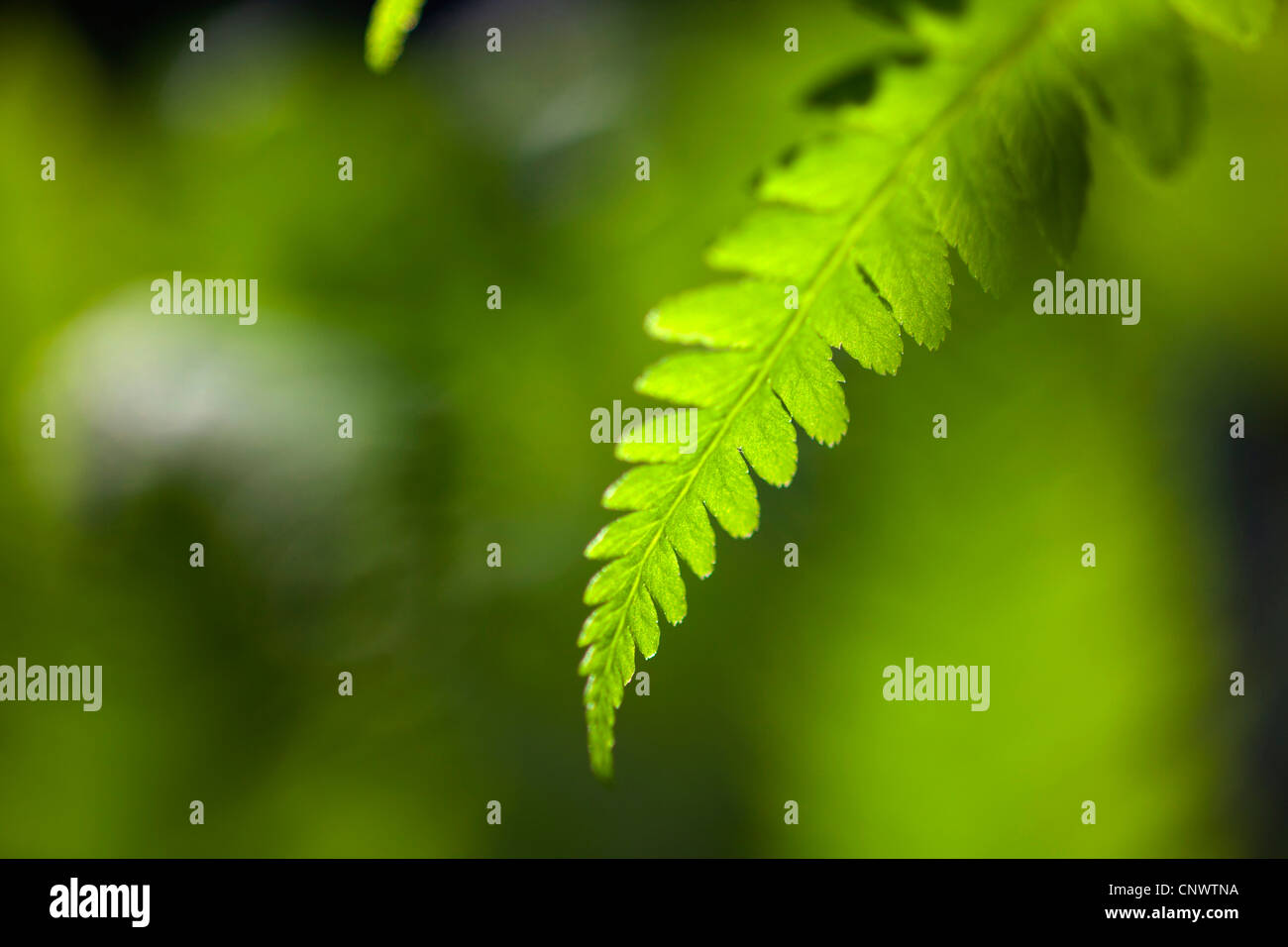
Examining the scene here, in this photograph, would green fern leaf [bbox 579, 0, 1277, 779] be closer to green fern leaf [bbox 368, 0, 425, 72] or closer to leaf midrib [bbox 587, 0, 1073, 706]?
leaf midrib [bbox 587, 0, 1073, 706]

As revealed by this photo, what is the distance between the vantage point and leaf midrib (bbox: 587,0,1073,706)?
17.2 inches

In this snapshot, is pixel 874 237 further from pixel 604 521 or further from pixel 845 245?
pixel 604 521

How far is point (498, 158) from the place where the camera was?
87.1 inches

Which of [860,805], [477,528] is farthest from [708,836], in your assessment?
[477,528]

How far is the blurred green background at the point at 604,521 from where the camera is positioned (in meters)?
1.92

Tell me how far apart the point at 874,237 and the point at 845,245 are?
0.02m

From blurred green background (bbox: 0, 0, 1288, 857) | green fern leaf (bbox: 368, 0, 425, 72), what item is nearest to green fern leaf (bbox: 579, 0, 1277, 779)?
green fern leaf (bbox: 368, 0, 425, 72)

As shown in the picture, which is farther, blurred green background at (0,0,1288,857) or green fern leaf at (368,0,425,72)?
blurred green background at (0,0,1288,857)

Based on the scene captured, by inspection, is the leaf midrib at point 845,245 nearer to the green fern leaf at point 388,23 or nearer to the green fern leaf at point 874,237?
the green fern leaf at point 874,237

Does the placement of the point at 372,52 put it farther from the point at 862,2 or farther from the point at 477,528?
the point at 477,528

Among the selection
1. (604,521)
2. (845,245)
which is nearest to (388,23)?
(845,245)

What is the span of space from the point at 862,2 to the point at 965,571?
1718 mm

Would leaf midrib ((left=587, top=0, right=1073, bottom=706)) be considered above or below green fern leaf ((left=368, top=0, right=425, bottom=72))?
below
